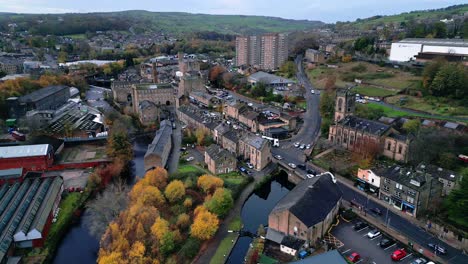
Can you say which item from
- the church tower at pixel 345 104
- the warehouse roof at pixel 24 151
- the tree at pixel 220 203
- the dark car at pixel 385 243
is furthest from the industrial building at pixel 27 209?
the church tower at pixel 345 104

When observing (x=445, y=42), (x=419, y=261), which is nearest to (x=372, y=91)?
(x=445, y=42)

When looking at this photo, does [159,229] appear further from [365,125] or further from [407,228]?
[365,125]

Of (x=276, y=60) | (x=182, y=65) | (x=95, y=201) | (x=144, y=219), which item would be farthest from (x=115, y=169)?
(x=276, y=60)

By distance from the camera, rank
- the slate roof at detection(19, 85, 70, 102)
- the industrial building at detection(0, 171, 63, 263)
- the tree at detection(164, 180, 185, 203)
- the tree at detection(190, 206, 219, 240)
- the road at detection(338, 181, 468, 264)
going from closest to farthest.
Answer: the road at detection(338, 181, 468, 264), the tree at detection(190, 206, 219, 240), the industrial building at detection(0, 171, 63, 263), the tree at detection(164, 180, 185, 203), the slate roof at detection(19, 85, 70, 102)

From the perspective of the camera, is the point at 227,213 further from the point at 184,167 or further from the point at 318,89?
the point at 318,89

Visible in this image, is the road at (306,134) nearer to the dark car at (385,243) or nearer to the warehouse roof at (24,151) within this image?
the dark car at (385,243)

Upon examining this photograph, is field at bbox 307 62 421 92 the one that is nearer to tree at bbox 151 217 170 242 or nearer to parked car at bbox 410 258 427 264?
parked car at bbox 410 258 427 264

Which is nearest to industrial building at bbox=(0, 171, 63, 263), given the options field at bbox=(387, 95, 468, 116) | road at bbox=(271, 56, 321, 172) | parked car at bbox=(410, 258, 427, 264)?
road at bbox=(271, 56, 321, 172)
